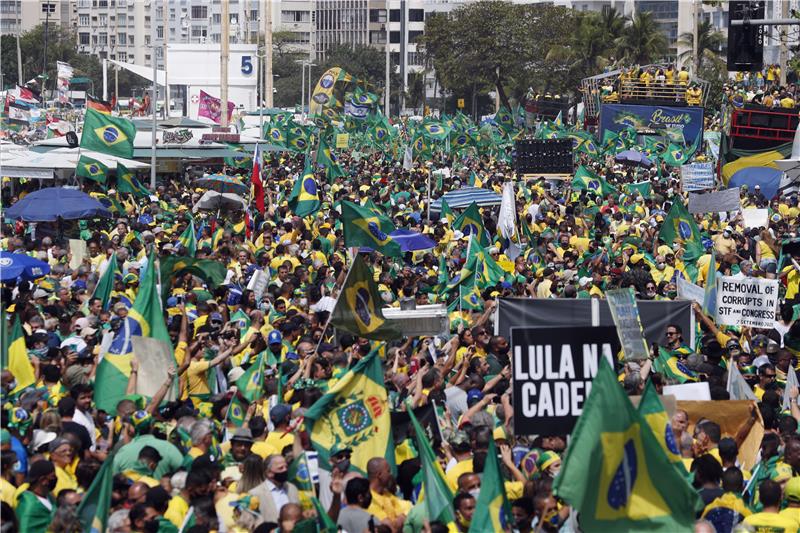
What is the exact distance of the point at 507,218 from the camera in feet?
67.8

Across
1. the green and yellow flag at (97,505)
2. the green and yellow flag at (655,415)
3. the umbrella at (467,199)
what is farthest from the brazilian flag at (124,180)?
the green and yellow flag at (97,505)

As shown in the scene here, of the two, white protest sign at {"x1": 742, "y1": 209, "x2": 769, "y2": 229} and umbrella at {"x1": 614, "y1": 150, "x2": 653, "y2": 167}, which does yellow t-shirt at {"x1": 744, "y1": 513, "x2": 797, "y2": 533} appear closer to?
white protest sign at {"x1": 742, "y1": 209, "x2": 769, "y2": 229}

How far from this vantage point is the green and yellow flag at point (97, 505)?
23.0ft

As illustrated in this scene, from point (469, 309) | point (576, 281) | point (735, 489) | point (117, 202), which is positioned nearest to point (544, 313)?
point (469, 309)

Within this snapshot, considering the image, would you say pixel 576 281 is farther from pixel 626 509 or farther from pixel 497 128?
pixel 497 128

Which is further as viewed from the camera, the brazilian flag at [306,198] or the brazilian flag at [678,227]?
the brazilian flag at [306,198]

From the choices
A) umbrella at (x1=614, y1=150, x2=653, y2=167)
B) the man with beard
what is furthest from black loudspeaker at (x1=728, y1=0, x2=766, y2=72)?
umbrella at (x1=614, y1=150, x2=653, y2=167)

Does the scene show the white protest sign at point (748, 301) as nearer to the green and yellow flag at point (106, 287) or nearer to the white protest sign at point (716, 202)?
the green and yellow flag at point (106, 287)

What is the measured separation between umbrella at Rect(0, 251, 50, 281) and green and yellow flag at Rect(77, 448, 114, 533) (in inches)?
342

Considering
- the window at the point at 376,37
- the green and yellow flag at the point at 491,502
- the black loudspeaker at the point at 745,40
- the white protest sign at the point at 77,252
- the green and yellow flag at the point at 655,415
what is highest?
the black loudspeaker at the point at 745,40

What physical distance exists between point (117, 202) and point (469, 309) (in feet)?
35.9

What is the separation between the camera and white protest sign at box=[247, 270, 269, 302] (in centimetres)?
1488

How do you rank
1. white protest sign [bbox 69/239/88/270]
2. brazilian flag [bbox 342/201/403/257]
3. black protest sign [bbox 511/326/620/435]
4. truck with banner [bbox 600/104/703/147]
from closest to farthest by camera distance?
black protest sign [bbox 511/326/620/435] < brazilian flag [bbox 342/201/403/257] < white protest sign [bbox 69/239/88/270] < truck with banner [bbox 600/104/703/147]

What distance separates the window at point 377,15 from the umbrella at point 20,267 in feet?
401
